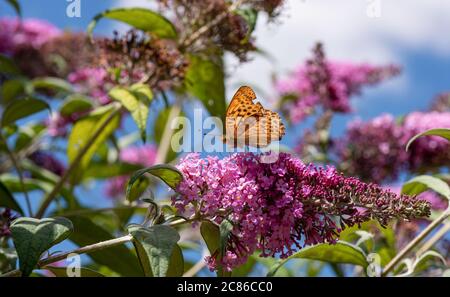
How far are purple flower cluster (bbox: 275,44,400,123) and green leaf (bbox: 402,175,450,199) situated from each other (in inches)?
44.3

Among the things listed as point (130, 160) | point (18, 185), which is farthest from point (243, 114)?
point (130, 160)

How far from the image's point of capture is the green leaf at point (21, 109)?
1.96 m

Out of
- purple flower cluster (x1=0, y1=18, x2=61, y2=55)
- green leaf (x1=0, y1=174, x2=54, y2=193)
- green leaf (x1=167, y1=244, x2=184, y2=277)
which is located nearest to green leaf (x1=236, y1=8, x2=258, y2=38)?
green leaf (x1=167, y1=244, x2=184, y2=277)

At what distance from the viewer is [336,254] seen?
57.6 inches

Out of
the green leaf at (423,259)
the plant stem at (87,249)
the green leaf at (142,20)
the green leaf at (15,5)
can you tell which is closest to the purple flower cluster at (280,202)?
the plant stem at (87,249)

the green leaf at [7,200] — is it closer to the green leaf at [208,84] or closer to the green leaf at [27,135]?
the green leaf at [208,84]

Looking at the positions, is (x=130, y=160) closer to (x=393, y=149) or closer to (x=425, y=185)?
(x=393, y=149)

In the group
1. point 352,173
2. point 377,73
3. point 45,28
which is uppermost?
point 45,28

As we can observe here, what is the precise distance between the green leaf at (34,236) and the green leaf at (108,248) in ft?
1.66
